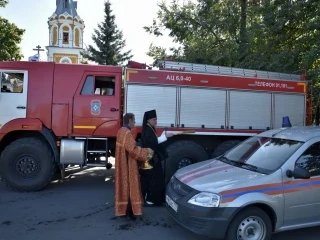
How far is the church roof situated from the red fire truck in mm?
52043

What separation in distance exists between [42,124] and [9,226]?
2.61 meters

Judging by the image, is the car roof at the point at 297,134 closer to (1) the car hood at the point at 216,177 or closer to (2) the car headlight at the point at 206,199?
(1) the car hood at the point at 216,177

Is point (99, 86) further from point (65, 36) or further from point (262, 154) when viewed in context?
point (65, 36)

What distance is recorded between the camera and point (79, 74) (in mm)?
7422

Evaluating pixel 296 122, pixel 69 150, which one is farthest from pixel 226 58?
pixel 69 150

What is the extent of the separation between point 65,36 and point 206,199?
53601 mm

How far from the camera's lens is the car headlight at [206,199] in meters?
4.10

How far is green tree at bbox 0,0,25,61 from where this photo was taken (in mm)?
18587

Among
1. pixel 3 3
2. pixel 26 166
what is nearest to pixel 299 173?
pixel 26 166

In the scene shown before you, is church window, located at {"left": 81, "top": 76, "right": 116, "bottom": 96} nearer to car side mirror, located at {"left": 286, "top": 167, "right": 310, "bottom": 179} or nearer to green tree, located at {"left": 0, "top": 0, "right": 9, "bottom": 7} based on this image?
car side mirror, located at {"left": 286, "top": 167, "right": 310, "bottom": 179}

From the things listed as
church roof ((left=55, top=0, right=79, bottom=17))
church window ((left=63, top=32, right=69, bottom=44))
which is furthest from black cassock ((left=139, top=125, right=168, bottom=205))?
church roof ((left=55, top=0, right=79, bottom=17))

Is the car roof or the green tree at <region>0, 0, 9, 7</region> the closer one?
the car roof

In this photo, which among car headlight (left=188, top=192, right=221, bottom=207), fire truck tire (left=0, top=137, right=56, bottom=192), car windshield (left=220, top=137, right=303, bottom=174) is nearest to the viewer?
car headlight (left=188, top=192, right=221, bottom=207)

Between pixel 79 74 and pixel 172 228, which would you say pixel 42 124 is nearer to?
pixel 79 74
